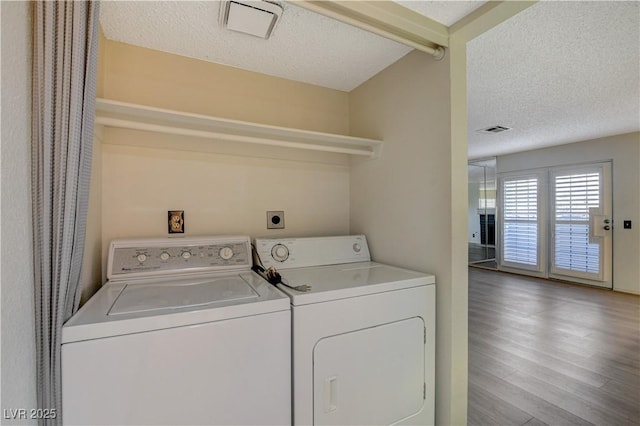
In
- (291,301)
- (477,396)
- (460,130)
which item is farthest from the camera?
(477,396)

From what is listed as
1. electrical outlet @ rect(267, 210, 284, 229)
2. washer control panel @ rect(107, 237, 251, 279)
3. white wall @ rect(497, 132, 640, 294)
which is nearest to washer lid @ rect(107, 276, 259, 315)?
washer control panel @ rect(107, 237, 251, 279)

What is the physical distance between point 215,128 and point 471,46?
1722 mm

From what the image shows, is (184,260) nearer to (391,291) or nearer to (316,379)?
(316,379)

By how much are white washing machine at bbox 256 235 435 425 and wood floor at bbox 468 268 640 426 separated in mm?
678

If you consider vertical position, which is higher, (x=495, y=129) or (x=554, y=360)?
(x=495, y=129)

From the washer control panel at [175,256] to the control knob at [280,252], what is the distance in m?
0.14

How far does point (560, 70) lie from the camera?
2.16 m

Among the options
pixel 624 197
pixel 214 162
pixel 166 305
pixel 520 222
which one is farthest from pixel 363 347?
pixel 520 222

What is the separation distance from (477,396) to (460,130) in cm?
171

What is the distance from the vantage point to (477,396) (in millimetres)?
1890

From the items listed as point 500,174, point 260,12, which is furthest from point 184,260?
point 500,174

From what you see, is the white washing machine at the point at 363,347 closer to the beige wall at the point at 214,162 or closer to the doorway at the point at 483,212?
the beige wall at the point at 214,162

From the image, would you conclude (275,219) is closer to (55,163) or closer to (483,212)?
(55,163)

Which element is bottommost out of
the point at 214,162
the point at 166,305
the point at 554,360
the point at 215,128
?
the point at 554,360
